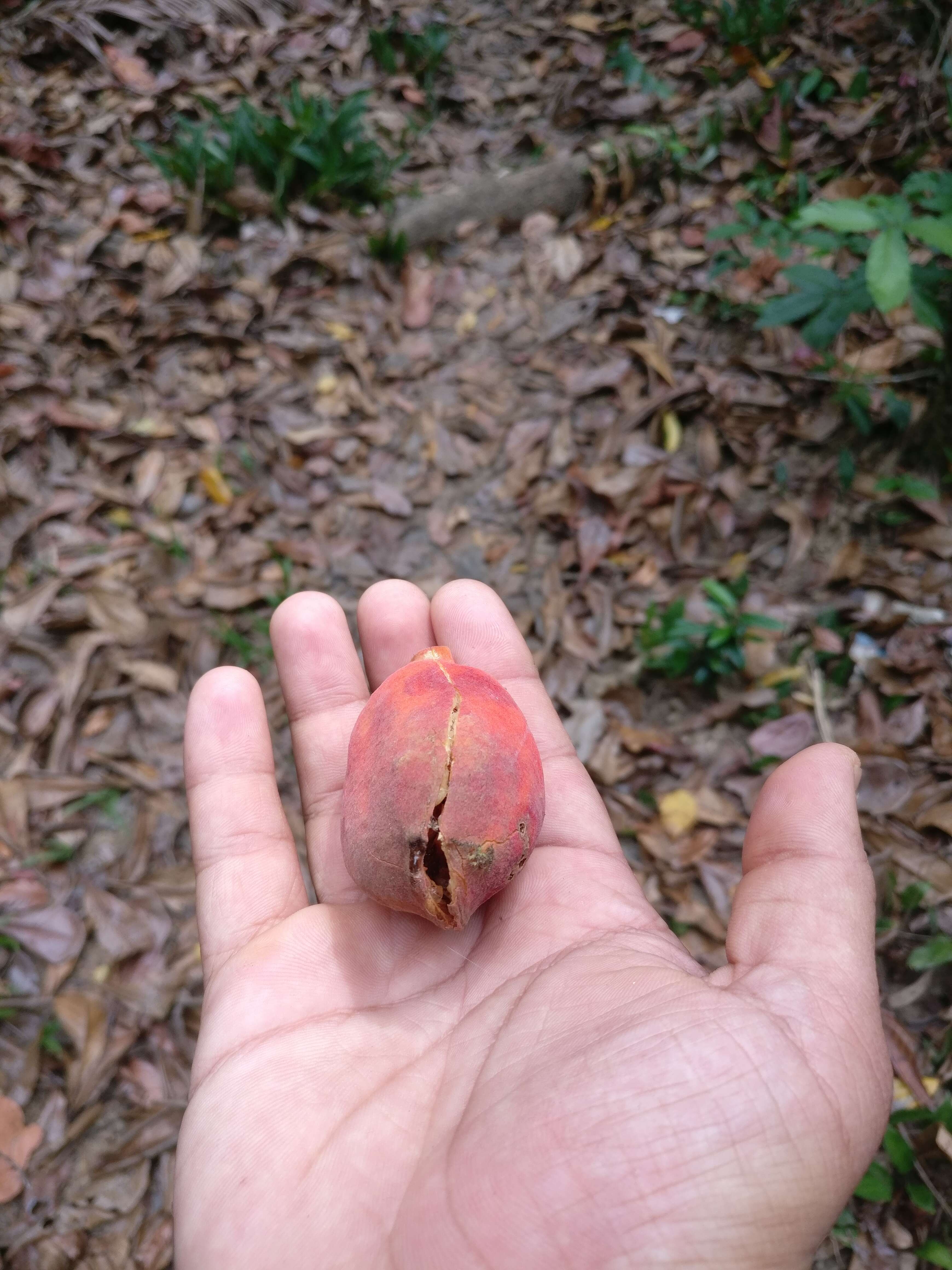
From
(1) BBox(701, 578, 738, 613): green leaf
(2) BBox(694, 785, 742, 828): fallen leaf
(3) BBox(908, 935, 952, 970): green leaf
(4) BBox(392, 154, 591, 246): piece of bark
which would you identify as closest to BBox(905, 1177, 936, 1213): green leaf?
(3) BBox(908, 935, 952, 970): green leaf

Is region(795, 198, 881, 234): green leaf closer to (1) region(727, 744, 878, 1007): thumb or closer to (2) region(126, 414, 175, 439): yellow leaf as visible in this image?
(1) region(727, 744, 878, 1007): thumb

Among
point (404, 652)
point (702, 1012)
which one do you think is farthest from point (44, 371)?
point (702, 1012)

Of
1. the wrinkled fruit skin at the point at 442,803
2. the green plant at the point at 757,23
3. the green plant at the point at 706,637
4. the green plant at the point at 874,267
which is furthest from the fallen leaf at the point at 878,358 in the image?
the wrinkled fruit skin at the point at 442,803

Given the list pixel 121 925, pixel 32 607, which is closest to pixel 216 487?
pixel 32 607

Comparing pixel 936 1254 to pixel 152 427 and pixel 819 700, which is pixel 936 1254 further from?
pixel 152 427

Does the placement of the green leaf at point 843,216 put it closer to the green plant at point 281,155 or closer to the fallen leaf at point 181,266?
the green plant at point 281,155

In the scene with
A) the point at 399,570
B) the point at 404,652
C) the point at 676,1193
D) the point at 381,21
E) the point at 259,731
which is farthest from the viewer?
the point at 381,21

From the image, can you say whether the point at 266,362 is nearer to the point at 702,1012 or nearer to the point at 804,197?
the point at 804,197
